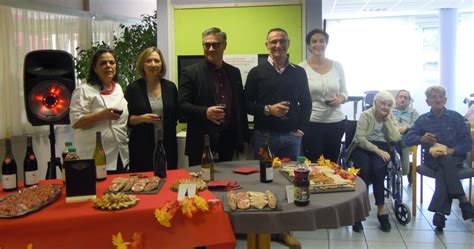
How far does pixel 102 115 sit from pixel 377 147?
2.40m

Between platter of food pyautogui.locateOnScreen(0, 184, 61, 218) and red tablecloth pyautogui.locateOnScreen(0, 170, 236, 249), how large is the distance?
0.08ft

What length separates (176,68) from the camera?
13.3 ft

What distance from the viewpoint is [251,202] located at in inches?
66.7

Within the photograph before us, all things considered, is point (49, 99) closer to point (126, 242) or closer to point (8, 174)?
point (8, 174)

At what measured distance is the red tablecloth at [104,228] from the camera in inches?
61.6

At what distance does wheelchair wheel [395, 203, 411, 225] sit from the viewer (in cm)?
366

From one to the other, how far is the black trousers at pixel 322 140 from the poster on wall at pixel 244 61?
0.89 m

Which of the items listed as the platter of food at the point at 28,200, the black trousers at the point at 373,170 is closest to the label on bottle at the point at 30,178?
the platter of food at the point at 28,200

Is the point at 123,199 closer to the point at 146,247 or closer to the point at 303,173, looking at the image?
Result: the point at 146,247

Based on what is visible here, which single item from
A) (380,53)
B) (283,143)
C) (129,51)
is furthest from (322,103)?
(380,53)

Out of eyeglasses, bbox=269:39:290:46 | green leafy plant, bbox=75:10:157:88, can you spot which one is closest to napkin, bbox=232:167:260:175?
eyeglasses, bbox=269:39:290:46

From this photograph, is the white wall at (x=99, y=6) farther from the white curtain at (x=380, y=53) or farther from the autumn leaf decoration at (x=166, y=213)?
the white curtain at (x=380, y=53)

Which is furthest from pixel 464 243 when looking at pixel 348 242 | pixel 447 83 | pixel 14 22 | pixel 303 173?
pixel 447 83

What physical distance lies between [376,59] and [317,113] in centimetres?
693
